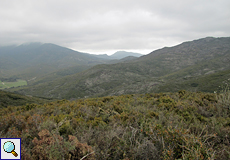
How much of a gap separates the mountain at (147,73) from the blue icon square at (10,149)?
47.1 metres

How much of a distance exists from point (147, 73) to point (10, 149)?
10245 centimetres

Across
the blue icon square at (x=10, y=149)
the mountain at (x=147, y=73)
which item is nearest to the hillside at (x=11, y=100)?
the blue icon square at (x=10, y=149)

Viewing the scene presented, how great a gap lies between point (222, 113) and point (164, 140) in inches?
165

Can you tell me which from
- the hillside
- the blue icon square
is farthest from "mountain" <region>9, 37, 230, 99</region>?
the blue icon square

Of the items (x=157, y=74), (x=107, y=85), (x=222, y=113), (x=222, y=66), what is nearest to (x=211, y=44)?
(x=222, y=66)

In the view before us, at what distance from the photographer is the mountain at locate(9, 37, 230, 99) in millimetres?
68250

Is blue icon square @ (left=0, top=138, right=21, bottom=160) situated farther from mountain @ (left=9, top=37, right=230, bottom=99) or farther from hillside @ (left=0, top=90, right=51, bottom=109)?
mountain @ (left=9, top=37, right=230, bottom=99)

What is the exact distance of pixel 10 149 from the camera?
261 cm

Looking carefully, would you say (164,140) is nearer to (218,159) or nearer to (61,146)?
(218,159)

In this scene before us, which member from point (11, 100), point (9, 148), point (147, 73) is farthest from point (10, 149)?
point (147, 73)

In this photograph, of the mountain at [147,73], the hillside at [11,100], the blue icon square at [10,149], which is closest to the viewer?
the blue icon square at [10,149]

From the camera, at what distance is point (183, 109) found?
6266 millimetres

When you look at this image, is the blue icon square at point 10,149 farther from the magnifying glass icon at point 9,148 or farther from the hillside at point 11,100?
the hillside at point 11,100

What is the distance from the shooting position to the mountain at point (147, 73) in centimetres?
6825
